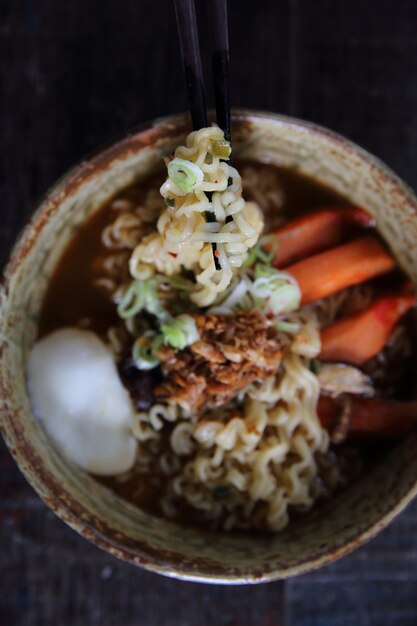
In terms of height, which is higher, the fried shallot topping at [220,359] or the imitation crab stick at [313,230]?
the imitation crab stick at [313,230]

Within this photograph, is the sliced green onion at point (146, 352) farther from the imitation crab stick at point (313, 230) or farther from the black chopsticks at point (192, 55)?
the black chopsticks at point (192, 55)

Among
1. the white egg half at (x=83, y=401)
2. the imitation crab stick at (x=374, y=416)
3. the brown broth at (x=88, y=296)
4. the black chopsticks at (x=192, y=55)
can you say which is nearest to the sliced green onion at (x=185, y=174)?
the black chopsticks at (x=192, y=55)

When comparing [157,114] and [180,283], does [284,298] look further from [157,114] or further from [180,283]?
[157,114]

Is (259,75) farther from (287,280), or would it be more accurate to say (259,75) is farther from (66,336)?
(66,336)

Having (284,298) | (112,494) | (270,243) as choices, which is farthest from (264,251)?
(112,494)

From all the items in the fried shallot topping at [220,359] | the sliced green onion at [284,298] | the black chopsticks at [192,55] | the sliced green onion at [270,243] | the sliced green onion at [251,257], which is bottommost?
the fried shallot topping at [220,359]

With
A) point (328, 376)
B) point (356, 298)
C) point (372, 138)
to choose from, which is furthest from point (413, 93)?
point (328, 376)
